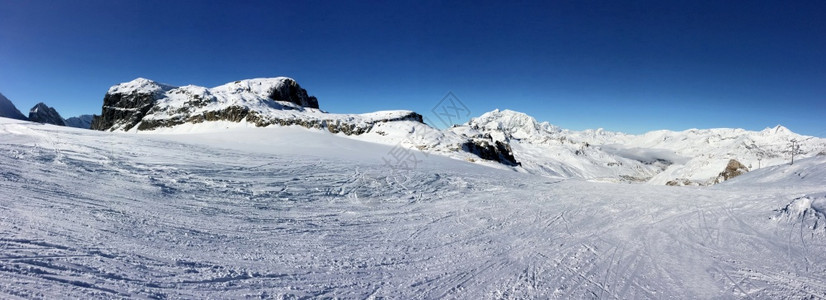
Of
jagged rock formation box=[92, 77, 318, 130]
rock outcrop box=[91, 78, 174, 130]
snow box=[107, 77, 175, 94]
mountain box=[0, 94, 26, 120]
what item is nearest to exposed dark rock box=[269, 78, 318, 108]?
jagged rock formation box=[92, 77, 318, 130]

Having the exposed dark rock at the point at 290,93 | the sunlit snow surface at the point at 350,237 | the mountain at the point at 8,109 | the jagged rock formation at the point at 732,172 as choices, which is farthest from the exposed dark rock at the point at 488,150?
the mountain at the point at 8,109

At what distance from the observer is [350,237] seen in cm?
724

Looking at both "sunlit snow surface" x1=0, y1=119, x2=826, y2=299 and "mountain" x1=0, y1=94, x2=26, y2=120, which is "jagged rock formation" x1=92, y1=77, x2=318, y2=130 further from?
"mountain" x1=0, y1=94, x2=26, y2=120

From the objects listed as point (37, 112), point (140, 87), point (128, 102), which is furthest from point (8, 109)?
point (140, 87)

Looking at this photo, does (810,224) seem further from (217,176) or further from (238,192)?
(217,176)

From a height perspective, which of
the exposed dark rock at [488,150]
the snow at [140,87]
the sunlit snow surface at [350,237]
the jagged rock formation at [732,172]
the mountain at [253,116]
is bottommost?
the sunlit snow surface at [350,237]

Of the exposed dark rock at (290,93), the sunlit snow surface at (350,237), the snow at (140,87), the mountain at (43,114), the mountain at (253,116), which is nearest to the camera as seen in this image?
the sunlit snow surface at (350,237)

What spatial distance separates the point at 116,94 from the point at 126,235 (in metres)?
72.2

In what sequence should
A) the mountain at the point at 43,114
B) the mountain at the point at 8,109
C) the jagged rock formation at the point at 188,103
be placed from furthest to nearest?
the mountain at the point at 43,114 → the mountain at the point at 8,109 → the jagged rock formation at the point at 188,103

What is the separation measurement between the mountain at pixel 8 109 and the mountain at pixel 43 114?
17.9 feet

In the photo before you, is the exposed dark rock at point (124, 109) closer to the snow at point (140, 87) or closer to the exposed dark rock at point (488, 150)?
the snow at point (140, 87)

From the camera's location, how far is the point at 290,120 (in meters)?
44.4

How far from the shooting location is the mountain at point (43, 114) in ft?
402

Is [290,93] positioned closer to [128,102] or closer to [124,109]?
[128,102]
